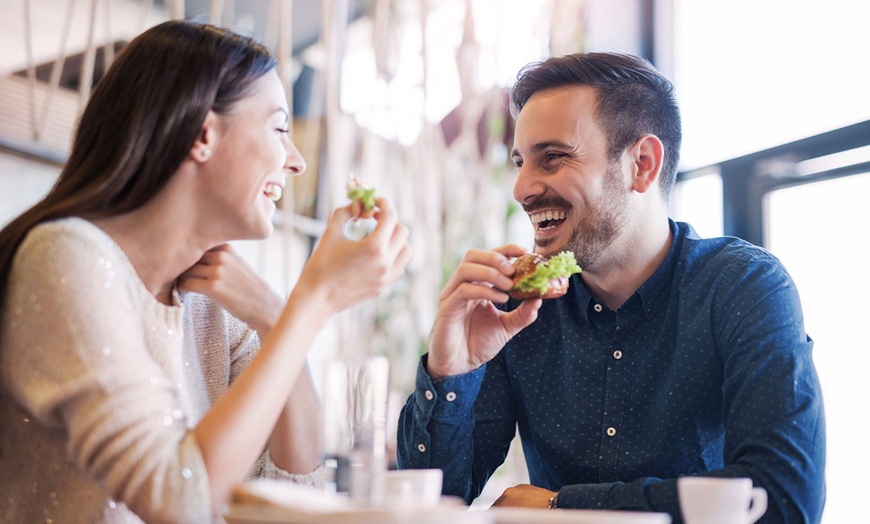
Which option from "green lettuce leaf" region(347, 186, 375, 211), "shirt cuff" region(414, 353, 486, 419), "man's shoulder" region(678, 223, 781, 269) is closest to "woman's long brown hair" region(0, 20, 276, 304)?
"green lettuce leaf" region(347, 186, 375, 211)

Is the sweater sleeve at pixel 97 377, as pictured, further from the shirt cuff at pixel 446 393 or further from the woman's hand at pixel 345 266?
the shirt cuff at pixel 446 393

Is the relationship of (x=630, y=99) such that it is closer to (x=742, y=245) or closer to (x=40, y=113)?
(x=742, y=245)

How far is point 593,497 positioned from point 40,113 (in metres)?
1.86

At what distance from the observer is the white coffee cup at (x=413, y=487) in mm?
1022

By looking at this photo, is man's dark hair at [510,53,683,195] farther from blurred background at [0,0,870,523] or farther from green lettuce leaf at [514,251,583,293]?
blurred background at [0,0,870,523]

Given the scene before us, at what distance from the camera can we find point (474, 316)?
178 centimetres

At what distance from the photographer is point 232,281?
1.49m

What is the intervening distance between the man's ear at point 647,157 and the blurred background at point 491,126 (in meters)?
0.89

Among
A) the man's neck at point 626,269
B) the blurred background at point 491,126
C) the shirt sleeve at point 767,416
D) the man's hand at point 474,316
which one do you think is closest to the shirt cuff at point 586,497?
the shirt sleeve at point 767,416

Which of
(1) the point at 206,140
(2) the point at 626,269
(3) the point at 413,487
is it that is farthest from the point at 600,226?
(3) the point at 413,487

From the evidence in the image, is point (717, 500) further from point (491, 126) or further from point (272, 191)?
point (491, 126)

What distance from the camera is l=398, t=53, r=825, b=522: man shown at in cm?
148

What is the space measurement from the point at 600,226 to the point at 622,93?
372mm

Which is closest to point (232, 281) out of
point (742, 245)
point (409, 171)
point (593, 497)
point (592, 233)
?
point (593, 497)
